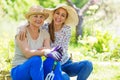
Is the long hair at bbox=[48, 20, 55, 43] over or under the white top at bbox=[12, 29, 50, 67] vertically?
over

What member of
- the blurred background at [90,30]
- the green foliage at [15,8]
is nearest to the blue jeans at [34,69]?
the blurred background at [90,30]

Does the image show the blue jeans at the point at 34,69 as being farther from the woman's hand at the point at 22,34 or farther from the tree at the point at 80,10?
the tree at the point at 80,10

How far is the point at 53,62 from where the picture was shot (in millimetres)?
3717

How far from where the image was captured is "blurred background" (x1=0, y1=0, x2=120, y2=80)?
21.0 ft

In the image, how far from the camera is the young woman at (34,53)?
3615 millimetres

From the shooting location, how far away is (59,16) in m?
4.04

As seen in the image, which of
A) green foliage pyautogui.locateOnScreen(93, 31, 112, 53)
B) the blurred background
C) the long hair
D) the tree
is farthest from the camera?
the tree

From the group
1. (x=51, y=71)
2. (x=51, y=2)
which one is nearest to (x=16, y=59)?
(x=51, y=71)

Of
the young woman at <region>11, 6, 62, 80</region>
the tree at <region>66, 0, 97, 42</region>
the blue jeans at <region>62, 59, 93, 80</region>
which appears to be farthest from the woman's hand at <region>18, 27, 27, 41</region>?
the tree at <region>66, 0, 97, 42</region>

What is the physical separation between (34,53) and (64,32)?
0.53 metres

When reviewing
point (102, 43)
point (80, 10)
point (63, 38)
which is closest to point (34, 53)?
point (63, 38)

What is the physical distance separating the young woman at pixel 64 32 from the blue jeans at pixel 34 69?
0.32 meters

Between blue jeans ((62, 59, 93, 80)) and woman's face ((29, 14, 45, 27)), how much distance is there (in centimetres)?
58

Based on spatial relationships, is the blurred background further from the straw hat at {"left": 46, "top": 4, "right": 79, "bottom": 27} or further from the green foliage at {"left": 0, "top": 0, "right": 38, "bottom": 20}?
the straw hat at {"left": 46, "top": 4, "right": 79, "bottom": 27}
